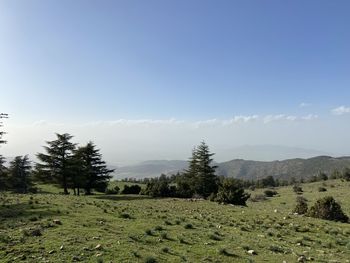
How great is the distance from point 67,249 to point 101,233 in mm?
3045

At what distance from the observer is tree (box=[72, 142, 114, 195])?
53.0 metres

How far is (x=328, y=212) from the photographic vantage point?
2944cm

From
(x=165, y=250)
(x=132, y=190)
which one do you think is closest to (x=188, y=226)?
(x=165, y=250)

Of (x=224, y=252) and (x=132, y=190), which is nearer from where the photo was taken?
(x=224, y=252)

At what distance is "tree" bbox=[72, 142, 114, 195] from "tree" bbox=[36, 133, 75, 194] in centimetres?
157

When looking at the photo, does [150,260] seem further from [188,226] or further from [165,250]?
[188,226]

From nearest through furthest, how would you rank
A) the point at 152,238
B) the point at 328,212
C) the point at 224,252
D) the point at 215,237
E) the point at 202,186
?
1. the point at 224,252
2. the point at 152,238
3. the point at 215,237
4. the point at 328,212
5. the point at 202,186

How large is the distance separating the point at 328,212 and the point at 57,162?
1520 inches

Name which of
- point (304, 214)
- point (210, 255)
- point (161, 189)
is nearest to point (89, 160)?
point (161, 189)

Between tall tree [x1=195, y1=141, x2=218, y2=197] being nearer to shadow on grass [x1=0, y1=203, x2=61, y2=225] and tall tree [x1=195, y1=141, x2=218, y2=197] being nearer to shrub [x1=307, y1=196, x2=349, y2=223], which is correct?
shrub [x1=307, y1=196, x2=349, y2=223]

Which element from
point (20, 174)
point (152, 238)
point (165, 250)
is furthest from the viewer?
point (20, 174)

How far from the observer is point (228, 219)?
79.4 feet

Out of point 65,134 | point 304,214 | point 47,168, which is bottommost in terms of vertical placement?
point 304,214

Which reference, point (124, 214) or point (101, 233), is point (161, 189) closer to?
point (124, 214)
